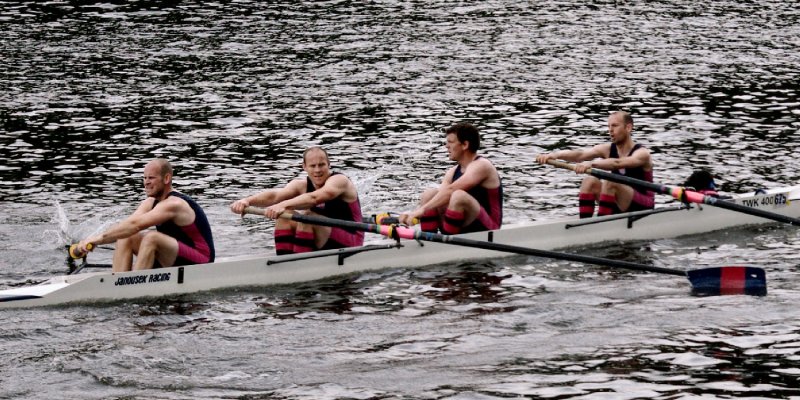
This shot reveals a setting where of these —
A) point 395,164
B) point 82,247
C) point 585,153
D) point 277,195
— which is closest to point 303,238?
point 277,195

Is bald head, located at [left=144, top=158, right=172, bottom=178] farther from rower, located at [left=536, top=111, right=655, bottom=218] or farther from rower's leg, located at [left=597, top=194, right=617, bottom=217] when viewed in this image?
rower's leg, located at [left=597, top=194, right=617, bottom=217]

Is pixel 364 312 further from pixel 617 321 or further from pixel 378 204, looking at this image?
pixel 378 204

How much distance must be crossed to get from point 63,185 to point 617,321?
12819 millimetres

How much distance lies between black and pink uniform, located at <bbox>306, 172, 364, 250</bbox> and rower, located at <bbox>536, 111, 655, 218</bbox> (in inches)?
142

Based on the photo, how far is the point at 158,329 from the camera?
54.1ft

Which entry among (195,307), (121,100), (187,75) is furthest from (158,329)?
(187,75)

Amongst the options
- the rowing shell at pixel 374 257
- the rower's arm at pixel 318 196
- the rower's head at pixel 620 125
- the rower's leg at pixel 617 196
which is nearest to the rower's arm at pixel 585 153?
the rower's head at pixel 620 125

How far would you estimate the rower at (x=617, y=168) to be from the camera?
68.1 ft

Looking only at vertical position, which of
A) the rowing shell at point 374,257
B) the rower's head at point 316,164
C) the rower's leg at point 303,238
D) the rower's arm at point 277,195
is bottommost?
the rowing shell at point 374,257

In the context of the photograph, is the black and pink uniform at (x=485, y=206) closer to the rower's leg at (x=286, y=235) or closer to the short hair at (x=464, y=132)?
the short hair at (x=464, y=132)

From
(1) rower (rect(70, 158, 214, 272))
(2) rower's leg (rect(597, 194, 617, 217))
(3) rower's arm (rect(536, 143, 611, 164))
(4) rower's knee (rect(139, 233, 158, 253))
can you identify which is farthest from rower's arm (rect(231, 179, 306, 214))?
(2) rower's leg (rect(597, 194, 617, 217))

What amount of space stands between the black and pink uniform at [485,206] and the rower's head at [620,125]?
238 centimetres

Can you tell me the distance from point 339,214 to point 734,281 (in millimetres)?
5574

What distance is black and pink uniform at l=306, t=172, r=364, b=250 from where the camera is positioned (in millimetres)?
18688
